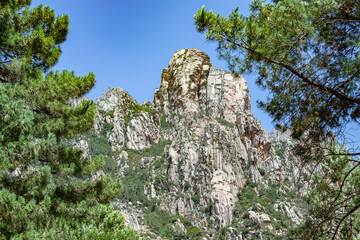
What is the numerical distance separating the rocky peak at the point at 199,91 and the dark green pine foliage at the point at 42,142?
3330 inches

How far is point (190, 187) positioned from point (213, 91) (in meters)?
38.6

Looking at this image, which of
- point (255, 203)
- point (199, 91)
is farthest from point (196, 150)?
point (199, 91)

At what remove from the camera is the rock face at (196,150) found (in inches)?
2660

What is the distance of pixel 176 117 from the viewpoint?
94.6 metres

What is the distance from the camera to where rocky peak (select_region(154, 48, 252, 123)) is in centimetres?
9569

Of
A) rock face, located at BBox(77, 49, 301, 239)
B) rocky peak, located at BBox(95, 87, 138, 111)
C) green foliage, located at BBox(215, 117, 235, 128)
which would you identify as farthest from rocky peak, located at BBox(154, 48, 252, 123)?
rocky peak, located at BBox(95, 87, 138, 111)

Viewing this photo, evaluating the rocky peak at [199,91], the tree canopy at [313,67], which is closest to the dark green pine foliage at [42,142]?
the tree canopy at [313,67]

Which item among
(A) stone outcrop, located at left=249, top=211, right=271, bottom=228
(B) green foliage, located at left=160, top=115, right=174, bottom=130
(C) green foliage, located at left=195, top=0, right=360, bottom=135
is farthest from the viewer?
(B) green foliage, located at left=160, top=115, right=174, bottom=130

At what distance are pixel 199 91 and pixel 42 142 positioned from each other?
315 feet

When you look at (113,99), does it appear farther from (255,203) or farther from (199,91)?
(255,203)

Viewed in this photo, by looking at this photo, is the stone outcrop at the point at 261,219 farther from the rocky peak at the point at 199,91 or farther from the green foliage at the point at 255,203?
the rocky peak at the point at 199,91

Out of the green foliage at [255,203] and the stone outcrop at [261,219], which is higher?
the green foliage at [255,203]

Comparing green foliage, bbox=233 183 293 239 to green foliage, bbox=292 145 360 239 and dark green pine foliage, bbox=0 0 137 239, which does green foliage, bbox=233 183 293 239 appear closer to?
green foliage, bbox=292 145 360 239

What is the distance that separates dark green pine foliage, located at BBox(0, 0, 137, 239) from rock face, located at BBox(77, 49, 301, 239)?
54412mm
